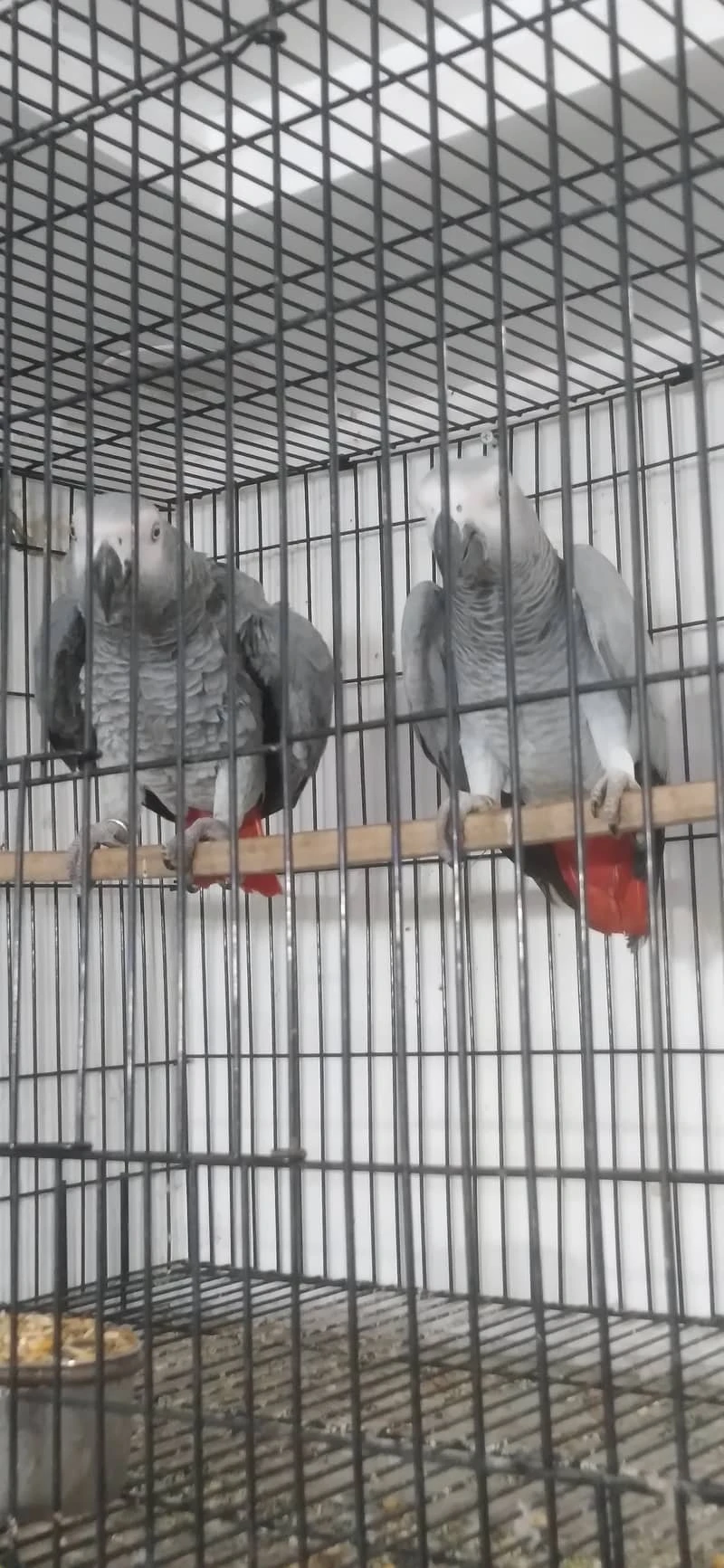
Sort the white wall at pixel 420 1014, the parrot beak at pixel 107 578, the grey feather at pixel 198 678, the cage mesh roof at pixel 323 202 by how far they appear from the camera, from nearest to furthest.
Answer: the cage mesh roof at pixel 323 202 → the parrot beak at pixel 107 578 → the grey feather at pixel 198 678 → the white wall at pixel 420 1014

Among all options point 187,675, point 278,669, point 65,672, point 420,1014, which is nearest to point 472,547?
point 278,669

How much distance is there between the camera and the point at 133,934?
1.18 metres

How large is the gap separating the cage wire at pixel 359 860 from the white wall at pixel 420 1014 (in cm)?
1

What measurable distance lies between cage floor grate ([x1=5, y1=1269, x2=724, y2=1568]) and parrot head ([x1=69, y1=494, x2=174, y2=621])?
2.90 ft

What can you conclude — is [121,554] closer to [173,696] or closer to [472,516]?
[173,696]

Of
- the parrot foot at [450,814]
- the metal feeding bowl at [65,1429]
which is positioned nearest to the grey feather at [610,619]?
the parrot foot at [450,814]

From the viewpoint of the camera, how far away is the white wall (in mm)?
2016

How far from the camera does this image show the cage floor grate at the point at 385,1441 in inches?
43.4

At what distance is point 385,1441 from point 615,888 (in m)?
0.71

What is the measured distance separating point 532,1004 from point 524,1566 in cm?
99

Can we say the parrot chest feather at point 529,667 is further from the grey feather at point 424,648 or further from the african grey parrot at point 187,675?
the african grey parrot at point 187,675

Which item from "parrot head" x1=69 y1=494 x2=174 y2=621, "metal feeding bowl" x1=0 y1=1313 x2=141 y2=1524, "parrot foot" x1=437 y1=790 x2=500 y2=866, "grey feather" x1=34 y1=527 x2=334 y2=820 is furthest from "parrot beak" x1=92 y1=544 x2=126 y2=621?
"metal feeding bowl" x1=0 y1=1313 x2=141 y2=1524

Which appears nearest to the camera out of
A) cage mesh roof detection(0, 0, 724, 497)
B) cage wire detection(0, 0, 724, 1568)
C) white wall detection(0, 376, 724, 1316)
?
cage wire detection(0, 0, 724, 1568)

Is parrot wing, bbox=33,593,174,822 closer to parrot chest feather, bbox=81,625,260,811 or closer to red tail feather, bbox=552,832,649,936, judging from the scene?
parrot chest feather, bbox=81,625,260,811
